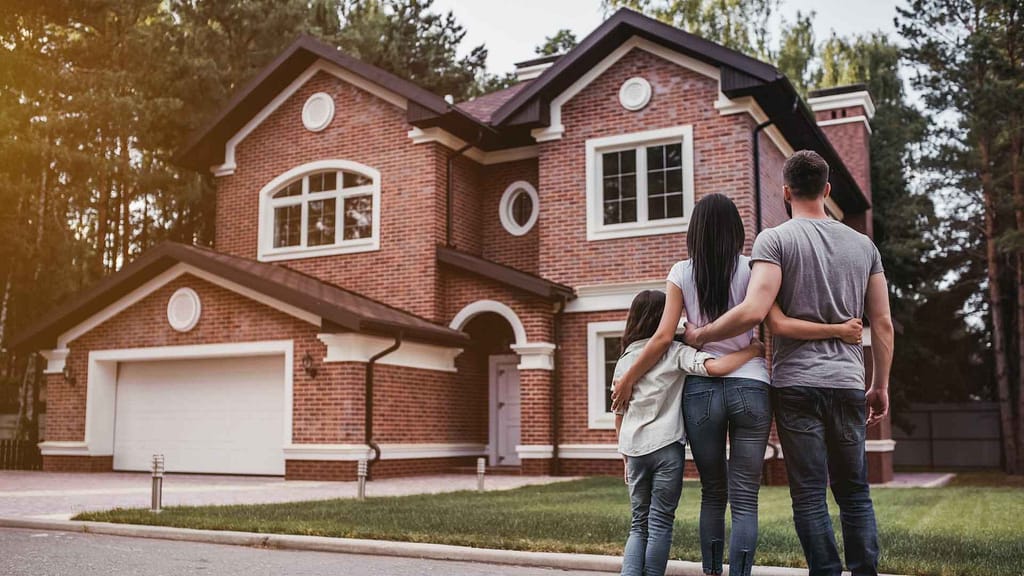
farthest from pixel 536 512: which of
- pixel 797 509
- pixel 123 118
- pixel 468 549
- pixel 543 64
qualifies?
pixel 123 118

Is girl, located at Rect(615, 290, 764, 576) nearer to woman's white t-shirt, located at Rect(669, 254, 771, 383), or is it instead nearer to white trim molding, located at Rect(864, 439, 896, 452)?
woman's white t-shirt, located at Rect(669, 254, 771, 383)

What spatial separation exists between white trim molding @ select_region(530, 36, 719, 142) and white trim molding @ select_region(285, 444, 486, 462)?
18.9ft

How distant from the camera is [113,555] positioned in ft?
23.1

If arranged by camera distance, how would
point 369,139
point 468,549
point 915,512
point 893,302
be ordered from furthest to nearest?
point 893,302, point 369,139, point 915,512, point 468,549

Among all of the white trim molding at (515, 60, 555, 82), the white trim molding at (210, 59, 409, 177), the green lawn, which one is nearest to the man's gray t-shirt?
the green lawn

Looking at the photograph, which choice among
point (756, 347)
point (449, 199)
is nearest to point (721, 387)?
point (756, 347)

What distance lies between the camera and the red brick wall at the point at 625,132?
52.6 ft

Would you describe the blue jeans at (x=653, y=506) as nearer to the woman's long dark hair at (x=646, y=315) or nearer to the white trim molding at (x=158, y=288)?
the woman's long dark hair at (x=646, y=315)

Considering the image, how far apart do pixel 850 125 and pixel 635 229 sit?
7.65 meters

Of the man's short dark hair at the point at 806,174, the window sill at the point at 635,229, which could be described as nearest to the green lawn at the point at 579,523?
the man's short dark hair at the point at 806,174

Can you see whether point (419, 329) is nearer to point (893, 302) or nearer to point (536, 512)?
point (536, 512)

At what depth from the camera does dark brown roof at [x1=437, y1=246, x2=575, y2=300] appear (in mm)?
16125

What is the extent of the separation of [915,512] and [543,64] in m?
13.2

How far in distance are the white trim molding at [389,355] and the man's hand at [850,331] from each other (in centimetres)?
1124
